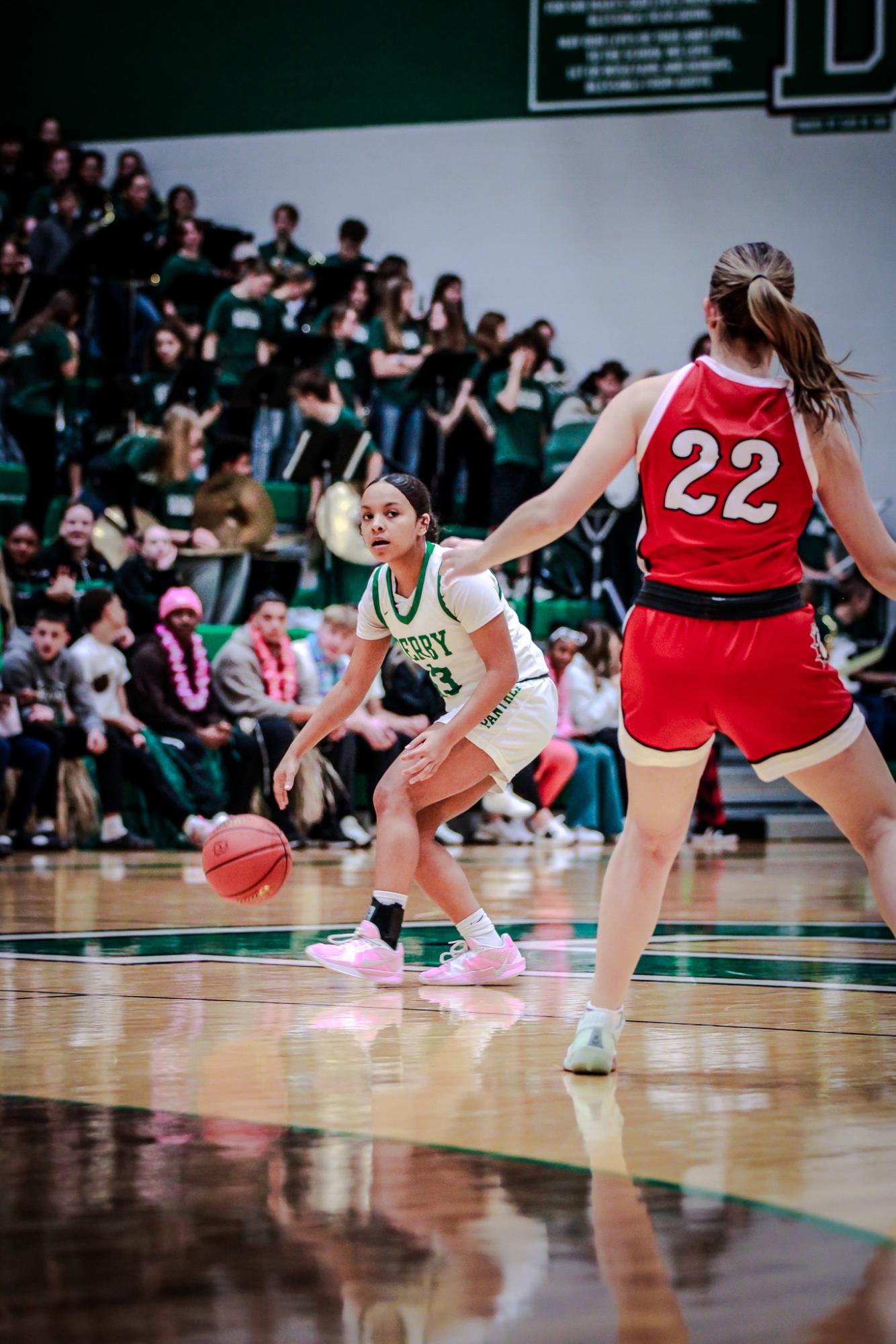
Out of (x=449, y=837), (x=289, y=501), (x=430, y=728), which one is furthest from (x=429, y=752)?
(x=289, y=501)

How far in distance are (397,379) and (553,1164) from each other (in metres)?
10.8

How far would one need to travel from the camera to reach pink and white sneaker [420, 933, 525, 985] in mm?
4238

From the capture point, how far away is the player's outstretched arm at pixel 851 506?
2918 millimetres

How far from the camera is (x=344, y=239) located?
14438 millimetres

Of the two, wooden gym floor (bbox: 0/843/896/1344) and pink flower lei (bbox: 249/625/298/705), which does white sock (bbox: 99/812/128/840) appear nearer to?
pink flower lei (bbox: 249/625/298/705)

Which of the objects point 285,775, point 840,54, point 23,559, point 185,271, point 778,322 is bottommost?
point 285,775

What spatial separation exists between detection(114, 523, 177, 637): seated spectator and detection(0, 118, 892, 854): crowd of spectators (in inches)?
0.6

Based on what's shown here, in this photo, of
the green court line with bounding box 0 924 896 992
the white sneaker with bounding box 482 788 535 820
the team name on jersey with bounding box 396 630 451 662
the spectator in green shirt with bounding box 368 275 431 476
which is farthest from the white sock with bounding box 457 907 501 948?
the spectator in green shirt with bounding box 368 275 431 476

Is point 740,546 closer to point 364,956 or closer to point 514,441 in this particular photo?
point 364,956

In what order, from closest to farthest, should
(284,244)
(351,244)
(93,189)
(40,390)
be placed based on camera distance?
1. (40,390)
2. (93,189)
3. (351,244)
4. (284,244)

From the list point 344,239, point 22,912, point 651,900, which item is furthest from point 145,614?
point 651,900

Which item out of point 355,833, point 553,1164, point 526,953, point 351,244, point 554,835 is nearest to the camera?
point 553,1164

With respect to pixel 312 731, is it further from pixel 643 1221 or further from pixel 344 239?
pixel 344 239

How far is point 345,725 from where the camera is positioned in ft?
32.0
